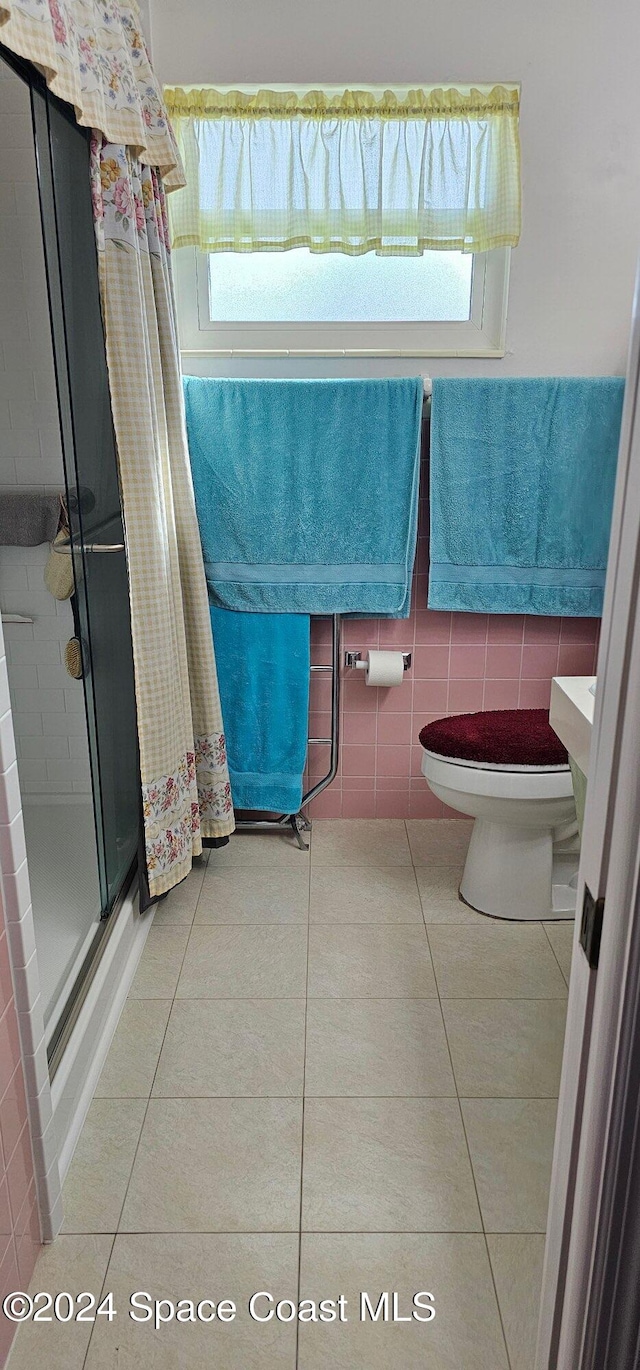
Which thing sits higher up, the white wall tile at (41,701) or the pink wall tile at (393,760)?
the white wall tile at (41,701)

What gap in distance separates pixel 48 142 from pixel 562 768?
164 centimetres

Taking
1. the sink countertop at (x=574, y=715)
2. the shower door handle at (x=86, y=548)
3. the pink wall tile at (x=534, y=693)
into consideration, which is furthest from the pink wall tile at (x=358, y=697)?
the sink countertop at (x=574, y=715)

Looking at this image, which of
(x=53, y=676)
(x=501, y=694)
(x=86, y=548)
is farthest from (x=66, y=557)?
(x=501, y=694)

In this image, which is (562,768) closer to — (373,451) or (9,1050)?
(373,451)

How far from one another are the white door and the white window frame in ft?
6.16

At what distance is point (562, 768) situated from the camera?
214 cm

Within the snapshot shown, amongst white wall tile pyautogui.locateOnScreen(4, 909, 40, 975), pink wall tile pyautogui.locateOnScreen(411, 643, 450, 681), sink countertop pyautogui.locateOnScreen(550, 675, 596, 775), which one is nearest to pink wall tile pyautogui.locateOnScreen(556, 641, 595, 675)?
pink wall tile pyautogui.locateOnScreen(411, 643, 450, 681)

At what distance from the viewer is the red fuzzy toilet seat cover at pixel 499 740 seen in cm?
216

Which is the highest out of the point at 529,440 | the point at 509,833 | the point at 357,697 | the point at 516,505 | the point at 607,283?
the point at 607,283

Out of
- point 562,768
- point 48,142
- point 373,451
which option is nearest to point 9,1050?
point 562,768

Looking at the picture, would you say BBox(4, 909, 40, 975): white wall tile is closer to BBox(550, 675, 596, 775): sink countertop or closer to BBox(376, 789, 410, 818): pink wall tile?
BBox(550, 675, 596, 775): sink countertop

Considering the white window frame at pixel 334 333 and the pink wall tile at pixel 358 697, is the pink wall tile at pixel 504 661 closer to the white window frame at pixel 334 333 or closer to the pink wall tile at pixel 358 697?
the pink wall tile at pixel 358 697

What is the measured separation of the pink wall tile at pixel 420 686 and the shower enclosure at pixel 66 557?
735mm

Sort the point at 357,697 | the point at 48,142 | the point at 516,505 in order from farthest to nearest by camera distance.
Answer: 1. the point at 357,697
2. the point at 516,505
3. the point at 48,142
